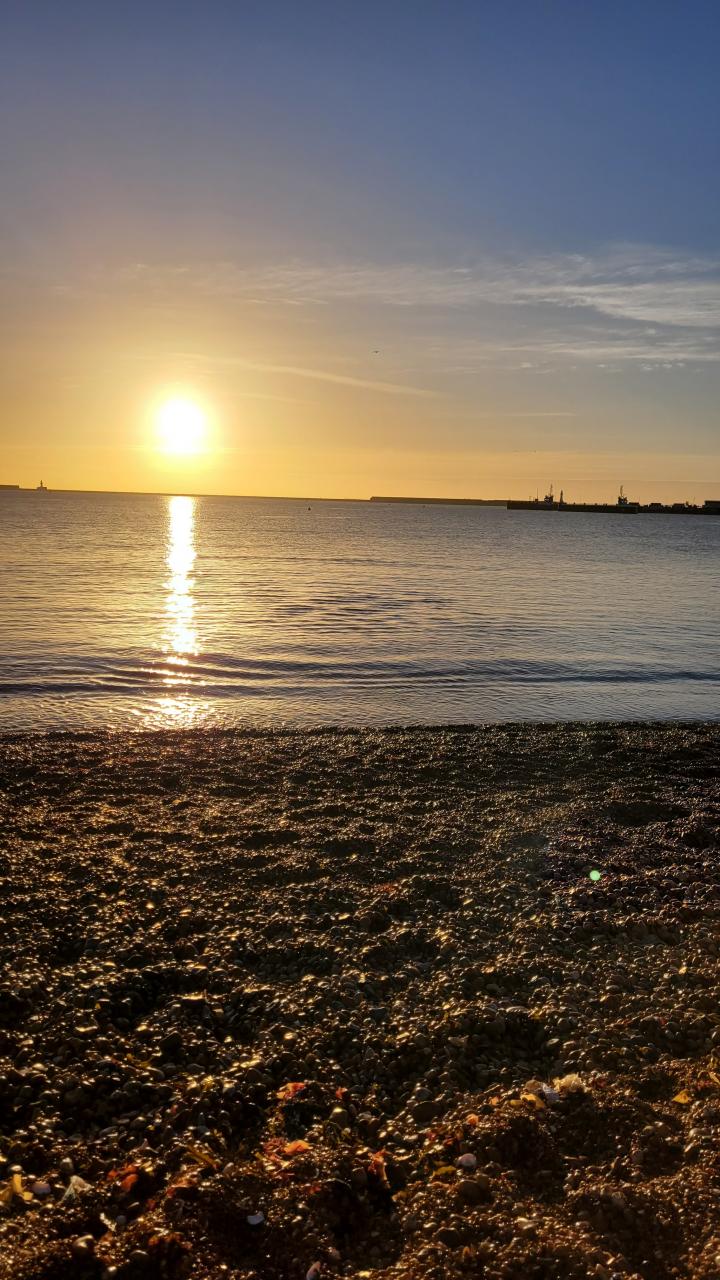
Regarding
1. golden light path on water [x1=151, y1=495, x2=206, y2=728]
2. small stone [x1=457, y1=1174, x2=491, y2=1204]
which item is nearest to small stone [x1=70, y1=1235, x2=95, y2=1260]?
small stone [x1=457, y1=1174, x2=491, y2=1204]

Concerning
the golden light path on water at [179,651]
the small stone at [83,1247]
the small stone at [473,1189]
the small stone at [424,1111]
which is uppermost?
the golden light path on water at [179,651]

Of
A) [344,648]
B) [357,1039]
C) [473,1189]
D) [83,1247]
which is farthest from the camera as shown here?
[344,648]

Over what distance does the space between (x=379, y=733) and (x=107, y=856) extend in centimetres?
662

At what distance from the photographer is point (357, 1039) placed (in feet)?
17.7

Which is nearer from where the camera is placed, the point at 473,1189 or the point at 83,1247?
the point at 83,1247

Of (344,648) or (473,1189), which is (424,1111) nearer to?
(473,1189)

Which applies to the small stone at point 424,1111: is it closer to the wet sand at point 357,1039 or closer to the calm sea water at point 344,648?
the wet sand at point 357,1039

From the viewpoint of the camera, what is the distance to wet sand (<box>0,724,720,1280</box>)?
385 centimetres

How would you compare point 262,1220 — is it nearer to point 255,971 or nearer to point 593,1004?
point 255,971

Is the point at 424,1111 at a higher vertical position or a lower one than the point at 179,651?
lower

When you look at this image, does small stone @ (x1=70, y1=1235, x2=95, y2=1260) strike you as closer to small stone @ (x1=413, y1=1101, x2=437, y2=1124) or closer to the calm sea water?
small stone @ (x1=413, y1=1101, x2=437, y2=1124)

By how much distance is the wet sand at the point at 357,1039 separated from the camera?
3.85 meters

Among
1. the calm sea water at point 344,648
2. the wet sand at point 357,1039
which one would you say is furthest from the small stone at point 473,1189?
the calm sea water at point 344,648

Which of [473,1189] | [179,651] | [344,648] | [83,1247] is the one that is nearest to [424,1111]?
[473,1189]
